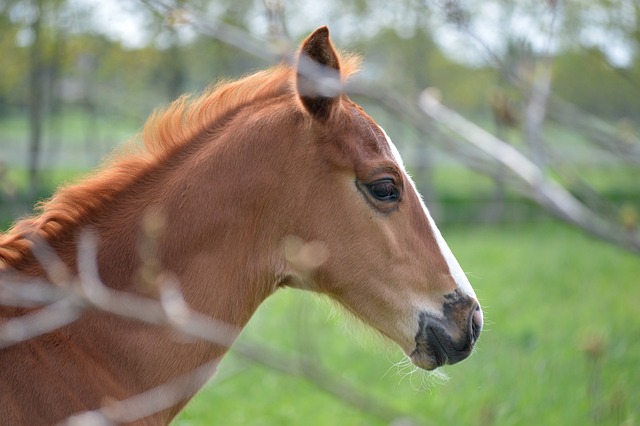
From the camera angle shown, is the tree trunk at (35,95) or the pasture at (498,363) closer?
the pasture at (498,363)

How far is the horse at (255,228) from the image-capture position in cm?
265

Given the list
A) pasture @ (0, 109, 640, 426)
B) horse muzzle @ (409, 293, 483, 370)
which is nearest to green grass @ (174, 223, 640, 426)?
pasture @ (0, 109, 640, 426)

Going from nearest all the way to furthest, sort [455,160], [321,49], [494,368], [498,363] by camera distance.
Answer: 1. [321,49]
2. [494,368]
3. [498,363]
4. [455,160]

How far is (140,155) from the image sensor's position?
2863 millimetres

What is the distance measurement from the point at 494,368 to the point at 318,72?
158 inches

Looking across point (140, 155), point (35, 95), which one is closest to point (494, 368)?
point (140, 155)

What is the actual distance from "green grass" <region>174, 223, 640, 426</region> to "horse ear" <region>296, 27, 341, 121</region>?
2.72ft

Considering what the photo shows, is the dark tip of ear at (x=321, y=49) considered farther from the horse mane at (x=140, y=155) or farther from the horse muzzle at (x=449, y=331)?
the horse muzzle at (x=449, y=331)

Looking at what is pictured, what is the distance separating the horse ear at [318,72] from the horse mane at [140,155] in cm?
18

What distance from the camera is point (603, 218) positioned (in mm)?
2883

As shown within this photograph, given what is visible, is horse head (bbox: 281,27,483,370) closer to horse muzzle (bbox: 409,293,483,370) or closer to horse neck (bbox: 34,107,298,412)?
horse muzzle (bbox: 409,293,483,370)

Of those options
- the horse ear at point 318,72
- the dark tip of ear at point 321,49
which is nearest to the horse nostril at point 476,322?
the horse ear at point 318,72

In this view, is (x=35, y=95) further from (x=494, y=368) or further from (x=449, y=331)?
(x=449, y=331)

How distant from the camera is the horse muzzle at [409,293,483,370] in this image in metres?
2.81
